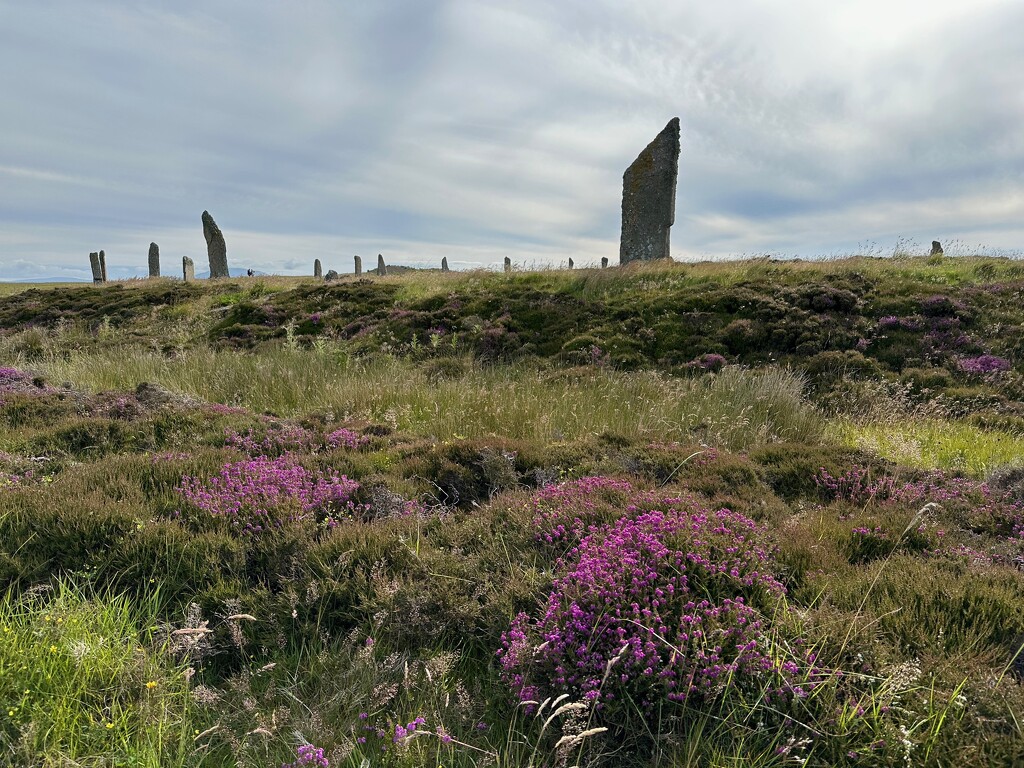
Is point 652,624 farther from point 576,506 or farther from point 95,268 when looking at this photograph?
point 95,268

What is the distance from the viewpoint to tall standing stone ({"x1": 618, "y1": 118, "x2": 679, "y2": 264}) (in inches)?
764

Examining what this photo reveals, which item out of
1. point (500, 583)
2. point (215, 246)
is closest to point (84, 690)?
point (500, 583)

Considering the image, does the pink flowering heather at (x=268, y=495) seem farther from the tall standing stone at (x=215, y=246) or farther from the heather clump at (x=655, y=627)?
the tall standing stone at (x=215, y=246)

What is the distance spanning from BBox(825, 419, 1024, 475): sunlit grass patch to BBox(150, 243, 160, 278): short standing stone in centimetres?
4067

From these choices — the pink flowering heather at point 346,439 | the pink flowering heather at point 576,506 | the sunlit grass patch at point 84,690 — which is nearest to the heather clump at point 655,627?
the pink flowering heather at point 576,506

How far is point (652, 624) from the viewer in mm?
2508

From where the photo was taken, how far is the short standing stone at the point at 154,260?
117 ft

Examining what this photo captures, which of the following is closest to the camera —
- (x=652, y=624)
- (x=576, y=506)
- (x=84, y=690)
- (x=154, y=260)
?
(x=84, y=690)

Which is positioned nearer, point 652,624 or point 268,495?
point 652,624

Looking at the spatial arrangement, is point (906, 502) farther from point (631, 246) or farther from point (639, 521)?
point (631, 246)

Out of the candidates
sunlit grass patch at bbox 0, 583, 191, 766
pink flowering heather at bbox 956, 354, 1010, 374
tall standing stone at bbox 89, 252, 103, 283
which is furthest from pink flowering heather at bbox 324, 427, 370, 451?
tall standing stone at bbox 89, 252, 103, 283

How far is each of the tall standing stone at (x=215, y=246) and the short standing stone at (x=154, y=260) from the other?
318 inches

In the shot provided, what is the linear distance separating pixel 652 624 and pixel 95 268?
4558 centimetres

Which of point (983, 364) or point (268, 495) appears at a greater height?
point (983, 364)
